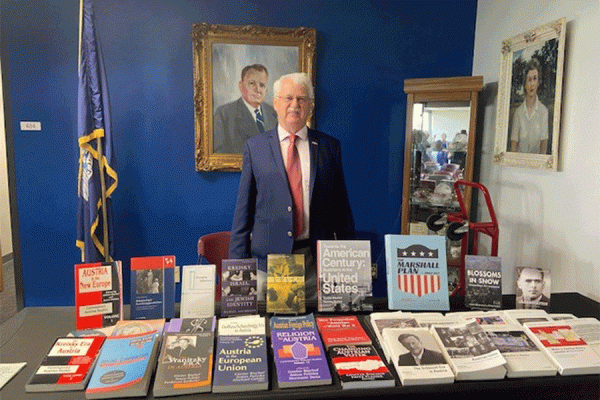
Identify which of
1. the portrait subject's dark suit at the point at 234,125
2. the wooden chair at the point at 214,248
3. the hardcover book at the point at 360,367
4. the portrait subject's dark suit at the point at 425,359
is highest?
the portrait subject's dark suit at the point at 234,125

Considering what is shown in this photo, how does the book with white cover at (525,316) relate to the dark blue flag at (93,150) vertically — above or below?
below

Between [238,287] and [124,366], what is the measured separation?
413 millimetres

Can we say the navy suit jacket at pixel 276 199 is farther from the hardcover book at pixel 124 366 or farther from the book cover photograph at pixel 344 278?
the hardcover book at pixel 124 366

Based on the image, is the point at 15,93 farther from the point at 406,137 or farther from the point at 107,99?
the point at 406,137

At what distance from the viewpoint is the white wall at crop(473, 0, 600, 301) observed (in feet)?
6.62

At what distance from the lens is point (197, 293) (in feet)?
4.34

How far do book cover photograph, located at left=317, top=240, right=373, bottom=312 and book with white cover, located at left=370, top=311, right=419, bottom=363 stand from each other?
0.09 metres

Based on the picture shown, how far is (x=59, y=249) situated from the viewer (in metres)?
3.27

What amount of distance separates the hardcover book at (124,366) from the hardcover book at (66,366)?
27mm

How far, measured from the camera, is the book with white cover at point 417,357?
1.05 metres

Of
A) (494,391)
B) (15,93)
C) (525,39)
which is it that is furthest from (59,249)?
(525,39)

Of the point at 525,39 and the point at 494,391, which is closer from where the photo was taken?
the point at 494,391

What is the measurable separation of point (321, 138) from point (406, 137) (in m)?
1.39

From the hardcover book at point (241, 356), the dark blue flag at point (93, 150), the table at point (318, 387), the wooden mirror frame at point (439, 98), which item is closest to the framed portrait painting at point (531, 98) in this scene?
the wooden mirror frame at point (439, 98)
